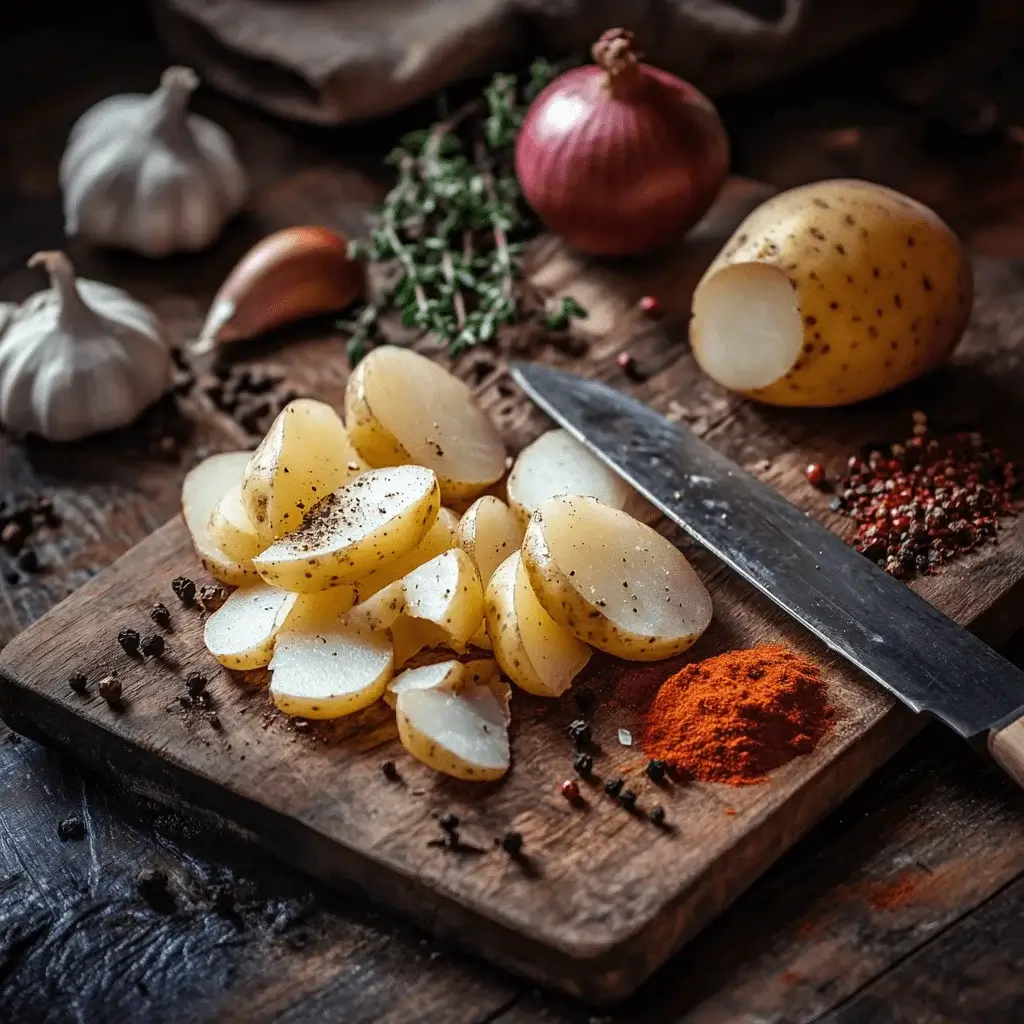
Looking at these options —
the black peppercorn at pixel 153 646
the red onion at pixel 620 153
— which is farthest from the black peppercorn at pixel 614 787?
the red onion at pixel 620 153

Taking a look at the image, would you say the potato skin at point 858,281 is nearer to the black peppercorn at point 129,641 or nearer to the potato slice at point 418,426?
the potato slice at point 418,426

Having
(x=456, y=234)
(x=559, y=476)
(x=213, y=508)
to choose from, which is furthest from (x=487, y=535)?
(x=456, y=234)

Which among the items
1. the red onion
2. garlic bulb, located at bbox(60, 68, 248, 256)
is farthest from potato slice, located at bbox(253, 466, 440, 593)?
garlic bulb, located at bbox(60, 68, 248, 256)

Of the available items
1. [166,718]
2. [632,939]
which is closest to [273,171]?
[166,718]

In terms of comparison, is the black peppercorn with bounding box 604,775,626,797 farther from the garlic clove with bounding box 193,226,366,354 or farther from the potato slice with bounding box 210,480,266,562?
the garlic clove with bounding box 193,226,366,354

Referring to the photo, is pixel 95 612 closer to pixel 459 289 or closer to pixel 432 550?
pixel 432 550
